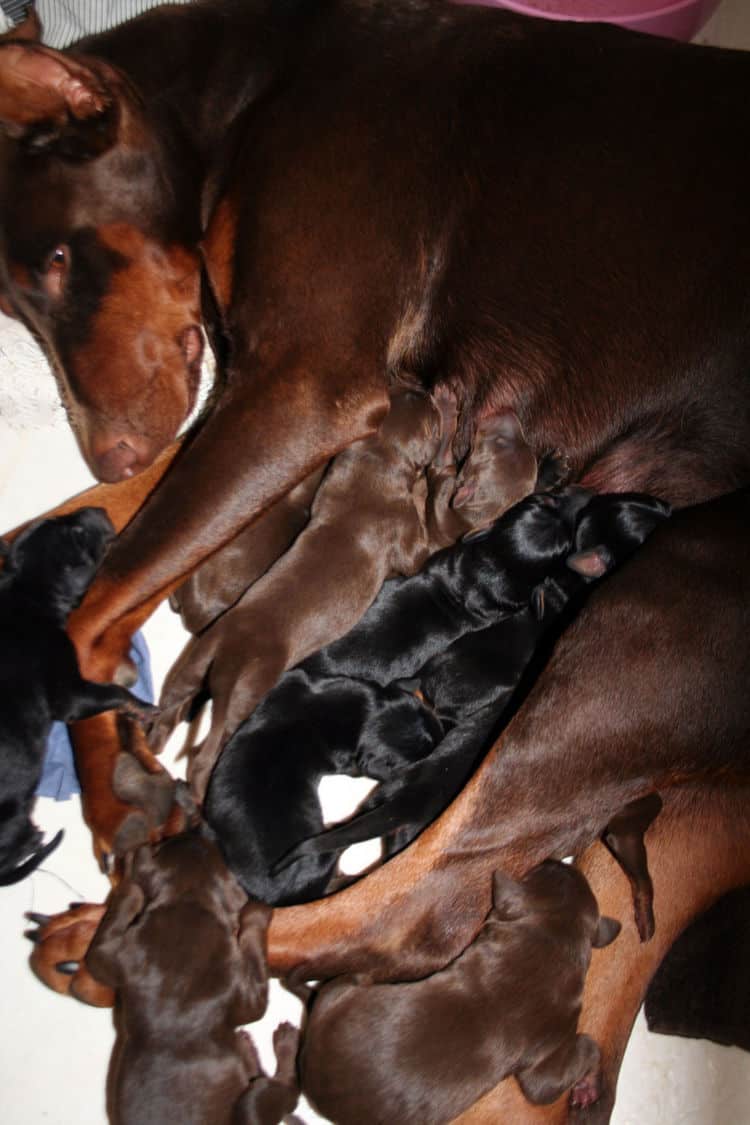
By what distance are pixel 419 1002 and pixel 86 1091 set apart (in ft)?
2.92

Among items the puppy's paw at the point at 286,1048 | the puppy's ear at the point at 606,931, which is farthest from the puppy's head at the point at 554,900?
the puppy's paw at the point at 286,1048

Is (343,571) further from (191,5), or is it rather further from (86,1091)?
(191,5)

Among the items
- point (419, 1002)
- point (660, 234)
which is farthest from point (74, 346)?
point (419, 1002)

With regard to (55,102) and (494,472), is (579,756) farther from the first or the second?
(55,102)

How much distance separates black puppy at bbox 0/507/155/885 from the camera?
2045 millimetres

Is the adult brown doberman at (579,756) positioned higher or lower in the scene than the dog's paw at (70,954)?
higher

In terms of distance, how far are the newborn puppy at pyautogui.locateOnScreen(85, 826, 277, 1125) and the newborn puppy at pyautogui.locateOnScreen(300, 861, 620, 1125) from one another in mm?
147

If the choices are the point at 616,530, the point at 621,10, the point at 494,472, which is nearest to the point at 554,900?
the point at 616,530

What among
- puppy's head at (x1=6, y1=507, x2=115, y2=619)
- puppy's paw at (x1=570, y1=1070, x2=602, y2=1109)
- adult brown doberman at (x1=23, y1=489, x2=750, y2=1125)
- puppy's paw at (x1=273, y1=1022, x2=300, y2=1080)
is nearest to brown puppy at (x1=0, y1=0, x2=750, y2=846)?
puppy's head at (x1=6, y1=507, x2=115, y2=619)

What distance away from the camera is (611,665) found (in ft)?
6.53

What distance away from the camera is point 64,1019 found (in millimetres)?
2258

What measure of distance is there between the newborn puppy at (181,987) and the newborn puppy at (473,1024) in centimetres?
15

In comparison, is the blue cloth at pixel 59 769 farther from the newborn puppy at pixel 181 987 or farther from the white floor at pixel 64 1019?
the newborn puppy at pixel 181 987

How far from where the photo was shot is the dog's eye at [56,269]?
7.26 ft
